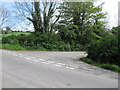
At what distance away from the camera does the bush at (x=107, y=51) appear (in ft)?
31.1

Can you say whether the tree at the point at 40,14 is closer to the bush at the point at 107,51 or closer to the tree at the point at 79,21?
the tree at the point at 79,21

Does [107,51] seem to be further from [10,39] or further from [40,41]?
[10,39]

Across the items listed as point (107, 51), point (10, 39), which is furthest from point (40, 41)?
point (107, 51)

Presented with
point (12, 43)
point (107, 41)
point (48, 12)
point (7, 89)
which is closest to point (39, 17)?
point (48, 12)

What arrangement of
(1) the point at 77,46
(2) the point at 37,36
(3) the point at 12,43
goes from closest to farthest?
1. (3) the point at 12,43
2. (2) the point at 37,36
3. (1) the point at 77,46

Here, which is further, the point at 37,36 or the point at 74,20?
the point at 74,20

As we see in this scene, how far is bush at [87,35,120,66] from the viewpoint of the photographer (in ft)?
31.1

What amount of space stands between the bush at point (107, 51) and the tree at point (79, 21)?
13.4 m

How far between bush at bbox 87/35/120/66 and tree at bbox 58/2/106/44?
13443 millimetres

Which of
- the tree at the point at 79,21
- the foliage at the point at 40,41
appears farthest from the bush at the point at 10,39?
the tree at the point at 79,21

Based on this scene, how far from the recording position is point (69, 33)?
23875 mm

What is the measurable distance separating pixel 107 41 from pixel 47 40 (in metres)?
13.2

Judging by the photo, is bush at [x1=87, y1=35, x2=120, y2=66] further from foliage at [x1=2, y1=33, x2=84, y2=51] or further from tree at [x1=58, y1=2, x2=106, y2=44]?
tree at [x1=58, y1=2, x2=106, y2=44]

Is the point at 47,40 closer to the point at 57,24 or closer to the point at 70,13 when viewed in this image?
the point at 57,24
